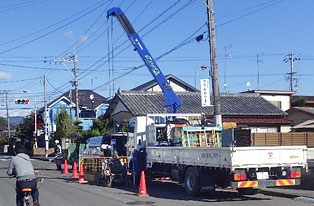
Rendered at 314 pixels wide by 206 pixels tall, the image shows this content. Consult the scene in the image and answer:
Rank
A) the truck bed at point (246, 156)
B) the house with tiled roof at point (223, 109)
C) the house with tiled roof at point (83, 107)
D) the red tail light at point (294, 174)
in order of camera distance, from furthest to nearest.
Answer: the house with tiled roof at point (83, 107) < the house with tiled roof at point (223, 109) < the red tail light at point (294, 174) < the truck bed at point (246, 156)

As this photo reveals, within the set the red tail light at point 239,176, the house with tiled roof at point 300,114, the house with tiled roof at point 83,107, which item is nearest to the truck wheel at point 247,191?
the red tail light at point 239,176

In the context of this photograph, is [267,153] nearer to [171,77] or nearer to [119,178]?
[119,178]

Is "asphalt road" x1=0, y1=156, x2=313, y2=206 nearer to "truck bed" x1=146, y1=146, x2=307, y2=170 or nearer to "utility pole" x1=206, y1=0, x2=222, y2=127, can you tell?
"truck bed" x1=146, y1=146, x2=307, y2=170

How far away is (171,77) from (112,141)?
96.2 ft

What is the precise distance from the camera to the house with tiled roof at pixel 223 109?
1411 inches

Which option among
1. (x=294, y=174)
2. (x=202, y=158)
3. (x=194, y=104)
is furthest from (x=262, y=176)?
(x=194, y=104)

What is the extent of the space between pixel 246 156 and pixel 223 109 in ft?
79.4

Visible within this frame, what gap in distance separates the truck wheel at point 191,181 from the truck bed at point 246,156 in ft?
0.93

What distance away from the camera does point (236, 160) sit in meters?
13.2

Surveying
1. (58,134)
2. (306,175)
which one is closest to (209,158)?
(306,175)

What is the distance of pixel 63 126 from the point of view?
173ft

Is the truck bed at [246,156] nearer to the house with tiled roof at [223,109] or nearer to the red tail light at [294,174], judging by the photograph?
the red tail light at [294,174]

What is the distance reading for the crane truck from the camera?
1355 centimetres

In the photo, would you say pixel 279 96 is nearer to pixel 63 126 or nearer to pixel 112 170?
pixel 63 126
